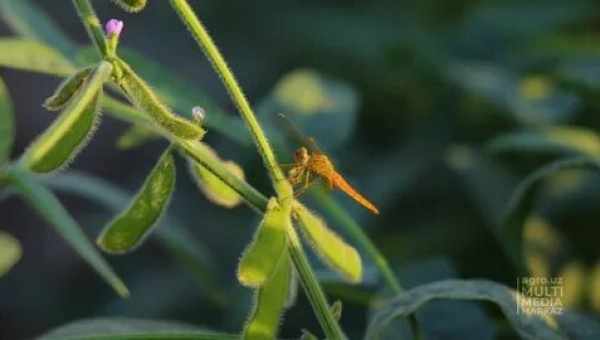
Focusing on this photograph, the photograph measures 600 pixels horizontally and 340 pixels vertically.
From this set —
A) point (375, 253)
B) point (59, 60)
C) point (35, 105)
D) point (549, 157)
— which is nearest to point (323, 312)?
point (375, 253)

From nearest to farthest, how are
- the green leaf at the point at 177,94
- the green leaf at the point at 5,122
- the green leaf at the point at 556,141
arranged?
the green leaf at the point at 5,122
the green leaf at the point at 177,94
the green leaf at the point at 556,141

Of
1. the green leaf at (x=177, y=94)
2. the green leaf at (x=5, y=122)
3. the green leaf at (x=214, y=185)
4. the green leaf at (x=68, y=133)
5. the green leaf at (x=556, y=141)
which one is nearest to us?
the green leaf at (x=68, y=133)

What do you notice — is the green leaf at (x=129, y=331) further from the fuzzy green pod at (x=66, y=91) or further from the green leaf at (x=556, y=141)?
the green leaf at (x=556, y=141)

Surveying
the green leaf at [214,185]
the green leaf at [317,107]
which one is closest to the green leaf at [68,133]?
the green leaf at [214,185]

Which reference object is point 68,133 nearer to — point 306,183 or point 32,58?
point 306,183

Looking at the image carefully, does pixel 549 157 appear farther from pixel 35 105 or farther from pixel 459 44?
pixel 35 105

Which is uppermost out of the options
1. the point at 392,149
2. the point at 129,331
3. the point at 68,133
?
the point at 392,149

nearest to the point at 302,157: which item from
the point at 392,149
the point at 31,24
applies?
the point at 31,24
